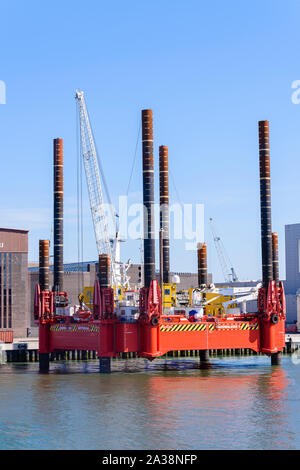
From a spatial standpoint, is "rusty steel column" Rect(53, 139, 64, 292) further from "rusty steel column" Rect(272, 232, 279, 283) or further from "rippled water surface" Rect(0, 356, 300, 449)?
"rusty steel column" Rect(272, 232, 279, 283)

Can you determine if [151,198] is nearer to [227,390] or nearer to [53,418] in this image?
[227,390]

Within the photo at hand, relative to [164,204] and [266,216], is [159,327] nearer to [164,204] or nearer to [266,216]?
[266,216]

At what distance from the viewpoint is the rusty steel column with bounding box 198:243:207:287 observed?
90875 millimetres

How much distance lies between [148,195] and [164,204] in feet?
65.7

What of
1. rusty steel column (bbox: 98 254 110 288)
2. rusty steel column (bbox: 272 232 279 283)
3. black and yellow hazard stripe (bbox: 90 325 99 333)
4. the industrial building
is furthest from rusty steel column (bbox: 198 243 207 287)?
the industrial building

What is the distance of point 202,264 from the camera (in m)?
91.4

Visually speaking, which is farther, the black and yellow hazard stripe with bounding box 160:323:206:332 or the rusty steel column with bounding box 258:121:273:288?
the rusty steel column with bounding box 258:121:273:288

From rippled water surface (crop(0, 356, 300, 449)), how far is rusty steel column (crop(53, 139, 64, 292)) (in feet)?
35.3

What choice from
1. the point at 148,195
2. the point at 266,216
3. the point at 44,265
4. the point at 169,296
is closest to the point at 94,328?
the point at 169,296

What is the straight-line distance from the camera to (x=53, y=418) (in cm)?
5031
